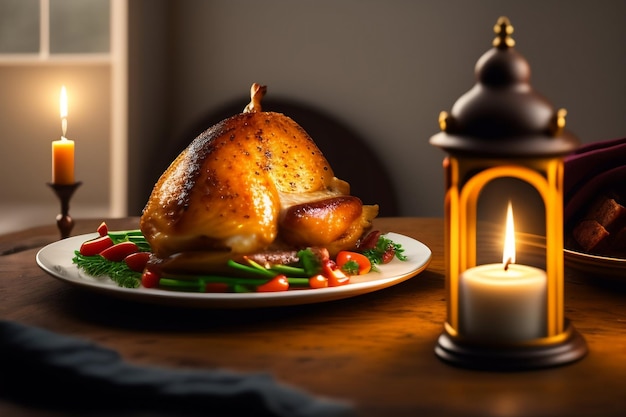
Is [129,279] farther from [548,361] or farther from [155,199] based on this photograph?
[548,361]

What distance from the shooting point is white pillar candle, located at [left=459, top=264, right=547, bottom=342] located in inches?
42.6

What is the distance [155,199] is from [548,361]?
2.40ft

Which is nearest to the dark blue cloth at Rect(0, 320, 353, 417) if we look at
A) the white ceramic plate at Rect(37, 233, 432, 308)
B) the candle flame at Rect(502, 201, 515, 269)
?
the white ceramic plate at Rect(37, 233, 432, 308)

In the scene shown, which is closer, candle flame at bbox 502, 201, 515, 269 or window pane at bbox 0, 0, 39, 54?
candle flame at bbox 502, 201, 515, 269

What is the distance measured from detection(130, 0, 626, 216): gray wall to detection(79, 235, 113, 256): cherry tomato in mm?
2077

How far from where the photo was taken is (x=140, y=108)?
368cm

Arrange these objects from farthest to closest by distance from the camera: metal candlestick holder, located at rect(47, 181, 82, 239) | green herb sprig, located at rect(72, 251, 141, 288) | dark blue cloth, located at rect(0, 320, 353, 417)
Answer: metal candlestick holder, located at rect(47, 181, 82, 239) < green herb sprig, located at rect(72, 251, 141, 288) < dark blue cloth, located at rect(0, 320, 353, 417)

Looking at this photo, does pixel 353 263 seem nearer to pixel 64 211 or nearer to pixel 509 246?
pixel 509 246

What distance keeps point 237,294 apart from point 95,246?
16.8 inches

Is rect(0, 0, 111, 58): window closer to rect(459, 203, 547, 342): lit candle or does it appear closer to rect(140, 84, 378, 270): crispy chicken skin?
rect(140, 84, 378, 270): crispy chicken skin

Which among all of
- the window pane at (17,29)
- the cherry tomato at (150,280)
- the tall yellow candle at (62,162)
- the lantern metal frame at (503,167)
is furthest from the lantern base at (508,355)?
the window pane at (17,29)

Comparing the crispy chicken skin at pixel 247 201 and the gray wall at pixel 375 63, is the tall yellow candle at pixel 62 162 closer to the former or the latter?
the crispy chicken skin at pixel 247 201

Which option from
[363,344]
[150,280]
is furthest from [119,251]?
[363,344]

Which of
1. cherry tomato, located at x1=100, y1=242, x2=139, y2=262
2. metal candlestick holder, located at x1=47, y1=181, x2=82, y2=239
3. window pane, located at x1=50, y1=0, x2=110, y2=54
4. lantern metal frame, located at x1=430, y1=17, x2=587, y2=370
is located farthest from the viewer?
window pane, located at x1=50, y1=0, x2=110, y2=54
